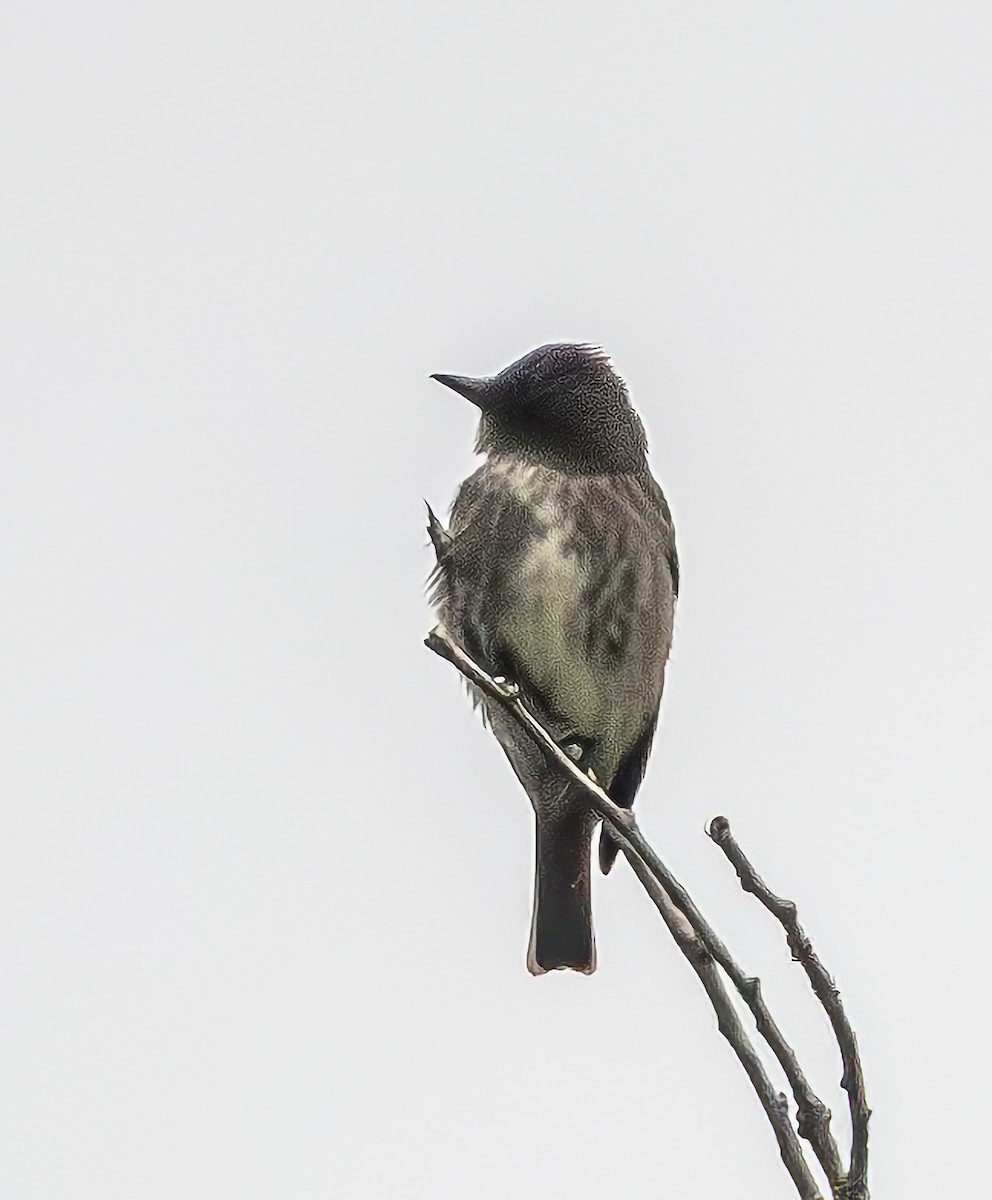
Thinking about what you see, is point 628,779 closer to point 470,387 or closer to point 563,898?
point 563,898

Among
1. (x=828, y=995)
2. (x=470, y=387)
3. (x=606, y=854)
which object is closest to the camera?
(x=828, y=995)

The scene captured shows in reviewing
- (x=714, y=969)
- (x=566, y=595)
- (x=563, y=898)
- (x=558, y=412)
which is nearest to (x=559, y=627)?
(x=566, y=595)

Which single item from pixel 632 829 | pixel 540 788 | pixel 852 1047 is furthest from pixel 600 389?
pixel 852 1047

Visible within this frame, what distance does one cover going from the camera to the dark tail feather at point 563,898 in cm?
494

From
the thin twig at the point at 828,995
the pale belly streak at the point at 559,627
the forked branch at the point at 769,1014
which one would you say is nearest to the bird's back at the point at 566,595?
the pale belly streak at the point at 559,627

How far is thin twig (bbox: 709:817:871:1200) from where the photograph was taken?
6.92 ft

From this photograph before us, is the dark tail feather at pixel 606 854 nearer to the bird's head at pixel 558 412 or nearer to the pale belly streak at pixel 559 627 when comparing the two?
the pale belly streak at pixel 559 627

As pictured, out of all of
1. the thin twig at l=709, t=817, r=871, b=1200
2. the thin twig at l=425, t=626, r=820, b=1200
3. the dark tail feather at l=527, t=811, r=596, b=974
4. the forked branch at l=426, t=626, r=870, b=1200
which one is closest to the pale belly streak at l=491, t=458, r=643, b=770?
the dark tail feather at l=527, t=811, r=596, b=974

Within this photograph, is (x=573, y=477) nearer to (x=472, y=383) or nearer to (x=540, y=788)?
(x=472, y=383)

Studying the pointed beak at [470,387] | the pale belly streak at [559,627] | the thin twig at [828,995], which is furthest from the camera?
the pointed beak at [470,387]

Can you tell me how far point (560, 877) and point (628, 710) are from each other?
547 mm

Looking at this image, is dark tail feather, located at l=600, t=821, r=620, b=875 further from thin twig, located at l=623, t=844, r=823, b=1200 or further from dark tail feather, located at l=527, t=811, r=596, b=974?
thin twig, located at l=623, t=844, r=823, b=1200

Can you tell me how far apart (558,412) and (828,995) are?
297 cm

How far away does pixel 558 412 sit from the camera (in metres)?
4.99
